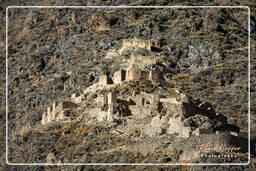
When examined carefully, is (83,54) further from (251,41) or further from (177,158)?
(177,158)

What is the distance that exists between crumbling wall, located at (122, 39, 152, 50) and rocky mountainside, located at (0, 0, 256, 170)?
810 mm

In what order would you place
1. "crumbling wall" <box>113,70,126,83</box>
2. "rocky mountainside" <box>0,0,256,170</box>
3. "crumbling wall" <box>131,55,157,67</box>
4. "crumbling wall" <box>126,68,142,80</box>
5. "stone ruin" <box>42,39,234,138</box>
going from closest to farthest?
1. "stone ruin" <box>42,39,234,138</box>
2. "rocky mountainside" <box>0,0,256,170</box>
3. "crumbling wall" <box>126,68,142,80</box>
4. "crumbling wall" <box>113,70,126,83</box>
5. "crumbling wall" <box>131,55,157,67</box>

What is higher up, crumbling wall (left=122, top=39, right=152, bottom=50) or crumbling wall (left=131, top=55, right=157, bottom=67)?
crumbling wall (left=122, top=39, right=152, bottom=50)

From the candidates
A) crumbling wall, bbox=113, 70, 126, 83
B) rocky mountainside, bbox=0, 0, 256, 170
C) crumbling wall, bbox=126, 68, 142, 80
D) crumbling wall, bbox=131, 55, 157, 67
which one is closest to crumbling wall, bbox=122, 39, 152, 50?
rocky mountainside, bbox=0, 0, 256, 170

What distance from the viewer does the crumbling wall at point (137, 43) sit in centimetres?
12075

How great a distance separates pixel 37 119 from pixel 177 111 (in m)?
23.2

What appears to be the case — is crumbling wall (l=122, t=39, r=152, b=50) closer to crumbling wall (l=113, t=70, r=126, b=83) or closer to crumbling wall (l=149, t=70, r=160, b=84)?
crumbling wall (l=149, t=70, r=160, b=84)

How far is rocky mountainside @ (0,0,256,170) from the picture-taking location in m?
83.5

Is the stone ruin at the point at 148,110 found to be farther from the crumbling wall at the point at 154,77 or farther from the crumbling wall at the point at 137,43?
the crumbling wall at the point at 137,43

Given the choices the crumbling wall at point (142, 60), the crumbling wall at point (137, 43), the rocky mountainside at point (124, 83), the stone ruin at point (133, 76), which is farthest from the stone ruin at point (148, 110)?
the crumbling wall at point (137, 43)

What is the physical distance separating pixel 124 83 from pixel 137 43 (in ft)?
76.2

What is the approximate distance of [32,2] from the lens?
467 ft

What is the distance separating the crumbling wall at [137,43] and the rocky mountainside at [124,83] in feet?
2.66

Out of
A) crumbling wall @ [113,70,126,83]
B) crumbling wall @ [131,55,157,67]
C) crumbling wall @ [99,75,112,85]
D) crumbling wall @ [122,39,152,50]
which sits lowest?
crumbling wall @ [99,75,112,85]
